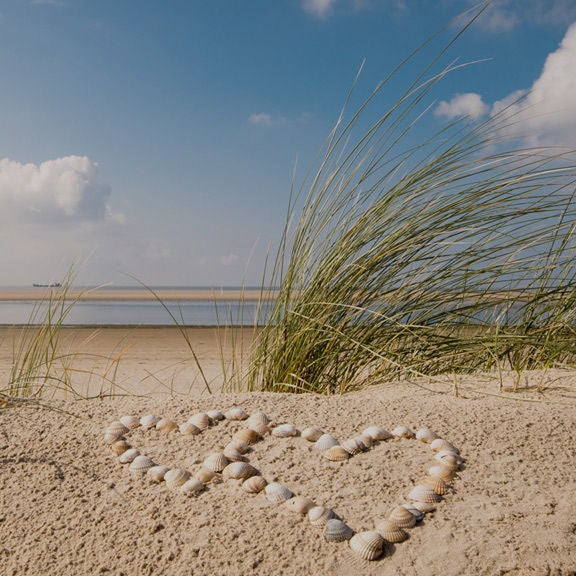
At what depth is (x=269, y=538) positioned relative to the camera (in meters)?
1.19

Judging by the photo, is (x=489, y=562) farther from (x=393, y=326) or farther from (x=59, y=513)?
(x=393, y=326)

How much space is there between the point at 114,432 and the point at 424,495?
903 mm

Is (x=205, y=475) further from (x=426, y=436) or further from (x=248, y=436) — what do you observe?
(x=426, y=436)

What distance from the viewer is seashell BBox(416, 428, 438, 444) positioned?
1.53 m

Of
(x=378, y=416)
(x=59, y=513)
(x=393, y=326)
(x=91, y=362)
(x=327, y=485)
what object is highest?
(x=393, y=326)

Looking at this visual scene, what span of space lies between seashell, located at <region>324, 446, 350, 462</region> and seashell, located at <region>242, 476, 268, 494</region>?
0.64 ft

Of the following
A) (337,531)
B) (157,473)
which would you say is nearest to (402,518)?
(337,531)

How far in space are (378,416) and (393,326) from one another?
0.54 m

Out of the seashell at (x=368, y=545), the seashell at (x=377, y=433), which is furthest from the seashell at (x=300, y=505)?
the seashell at (x=377, y=433)

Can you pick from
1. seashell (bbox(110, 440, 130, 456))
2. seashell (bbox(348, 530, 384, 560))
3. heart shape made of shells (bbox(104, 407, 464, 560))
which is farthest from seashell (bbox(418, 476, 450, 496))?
seashell (bbox(110, 440, 130, 456))

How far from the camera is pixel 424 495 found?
1275 mm

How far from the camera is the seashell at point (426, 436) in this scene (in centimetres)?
153

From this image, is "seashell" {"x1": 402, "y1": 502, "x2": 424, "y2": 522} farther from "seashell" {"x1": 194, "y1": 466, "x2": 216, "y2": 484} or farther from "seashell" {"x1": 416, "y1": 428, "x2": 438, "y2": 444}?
"seashell" {"x1": 194, "y1": 466, "x2": 216, "y2": 484}

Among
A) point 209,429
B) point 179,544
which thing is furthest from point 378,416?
point 179,544
